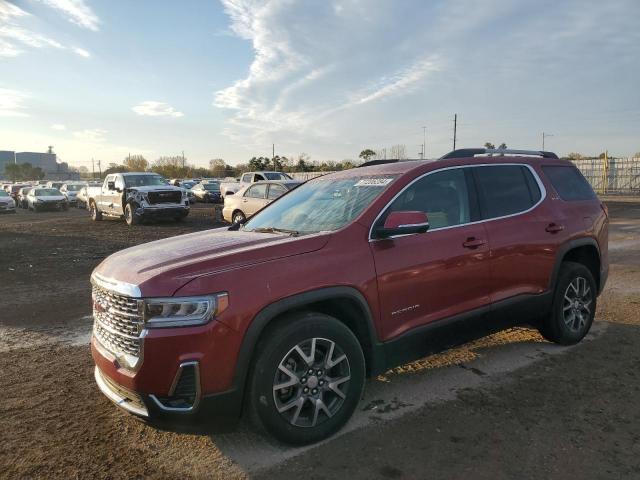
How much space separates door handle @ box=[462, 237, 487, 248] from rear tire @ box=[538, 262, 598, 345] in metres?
1.20

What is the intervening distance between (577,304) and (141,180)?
17.5 metres

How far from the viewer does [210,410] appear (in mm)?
2789

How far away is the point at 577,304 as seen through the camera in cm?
483

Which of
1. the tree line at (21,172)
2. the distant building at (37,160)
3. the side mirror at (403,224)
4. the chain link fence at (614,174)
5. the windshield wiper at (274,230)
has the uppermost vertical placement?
the distant building at (37,160)

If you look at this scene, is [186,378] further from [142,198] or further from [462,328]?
[142,198]

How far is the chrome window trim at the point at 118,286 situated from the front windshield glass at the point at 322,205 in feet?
→ 4.33

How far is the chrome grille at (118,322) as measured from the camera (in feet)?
9.27

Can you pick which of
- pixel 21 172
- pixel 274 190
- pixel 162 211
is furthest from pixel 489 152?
pixel 21 172

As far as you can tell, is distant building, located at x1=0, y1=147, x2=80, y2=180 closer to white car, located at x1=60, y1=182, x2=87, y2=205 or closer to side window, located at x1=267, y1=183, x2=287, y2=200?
white car, located at x1=60, y1=182, x2=87, y2=205

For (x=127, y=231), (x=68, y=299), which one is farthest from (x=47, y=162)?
(x=68, y=299)

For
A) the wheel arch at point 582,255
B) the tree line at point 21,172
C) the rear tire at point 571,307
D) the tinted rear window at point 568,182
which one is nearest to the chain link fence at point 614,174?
the tinted rear window at point 568,182

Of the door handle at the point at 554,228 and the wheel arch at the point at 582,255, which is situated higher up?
the door handle at the point at 554,228

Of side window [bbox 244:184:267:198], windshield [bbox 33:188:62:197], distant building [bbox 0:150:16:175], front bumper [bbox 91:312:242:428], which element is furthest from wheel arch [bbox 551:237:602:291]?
distant building [bbox 0:150:16:175]

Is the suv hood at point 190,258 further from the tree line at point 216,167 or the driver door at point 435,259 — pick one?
the tree line at point 216,167
